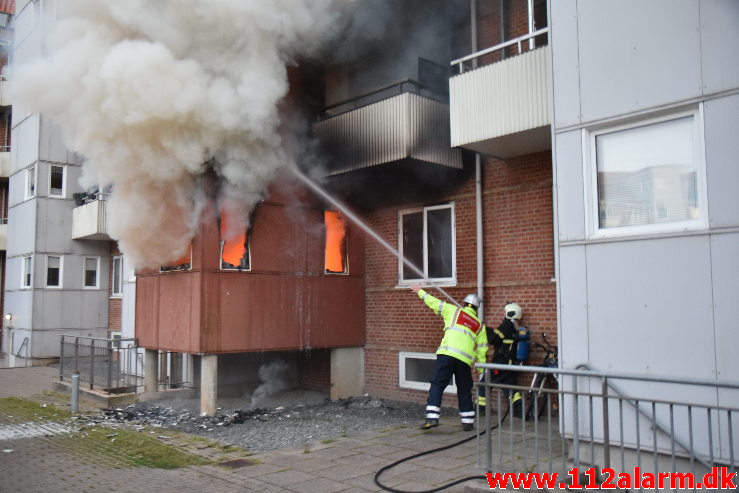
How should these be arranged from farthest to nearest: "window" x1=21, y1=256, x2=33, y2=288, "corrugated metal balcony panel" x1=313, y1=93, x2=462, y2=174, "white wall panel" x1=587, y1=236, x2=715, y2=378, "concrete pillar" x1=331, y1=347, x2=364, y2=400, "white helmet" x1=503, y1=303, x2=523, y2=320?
"window" x1=21, y1=256, x2=33, y2=288 < "concrete pillar" x1=331, y1=347, x2=364, y2=400 < "corrugated metal balcony panel" x1=313, y1=93, x2=462, y2=174 < "white helmet" x1=503, y1=303, x2=523, y2=320 < "white wall panel" x1=587, y1=236, x2=715, y2=378

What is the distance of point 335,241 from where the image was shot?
10742 mm

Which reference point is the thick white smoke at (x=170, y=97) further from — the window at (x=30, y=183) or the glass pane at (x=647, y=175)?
the window at (x=30, y=183)

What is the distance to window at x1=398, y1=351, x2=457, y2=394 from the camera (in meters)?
9.84

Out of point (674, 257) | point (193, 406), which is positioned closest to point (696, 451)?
point (674, 257)

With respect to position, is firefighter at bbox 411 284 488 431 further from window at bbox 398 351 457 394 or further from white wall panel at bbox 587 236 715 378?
white wall panel at bbox 587 236 715 378

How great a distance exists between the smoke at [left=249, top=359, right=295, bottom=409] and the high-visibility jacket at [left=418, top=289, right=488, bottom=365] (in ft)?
15.6

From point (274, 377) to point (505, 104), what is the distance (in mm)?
6979

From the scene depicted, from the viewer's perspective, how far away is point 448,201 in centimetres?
969

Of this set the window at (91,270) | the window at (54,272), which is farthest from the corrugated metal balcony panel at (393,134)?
the window at (54,272)

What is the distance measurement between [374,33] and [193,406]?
7.04 m

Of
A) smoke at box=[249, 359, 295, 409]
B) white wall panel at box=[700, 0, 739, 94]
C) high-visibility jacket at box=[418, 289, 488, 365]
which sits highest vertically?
white wall panel at box=[700, 0, 739, 94]

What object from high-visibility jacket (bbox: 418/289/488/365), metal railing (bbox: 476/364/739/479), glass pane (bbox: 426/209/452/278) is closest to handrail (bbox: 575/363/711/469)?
metal railing (bbox: 476/364/739/479)

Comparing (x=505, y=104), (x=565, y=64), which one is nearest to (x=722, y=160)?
(x=565, y=64)

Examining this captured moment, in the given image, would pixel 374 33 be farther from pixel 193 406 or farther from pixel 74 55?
pixel 193 406
